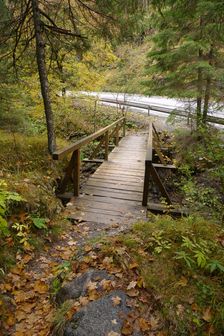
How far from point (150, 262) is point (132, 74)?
70.1 feet

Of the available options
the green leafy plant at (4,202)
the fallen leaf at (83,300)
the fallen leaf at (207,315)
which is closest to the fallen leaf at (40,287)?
the green leafy plant at (4,202)

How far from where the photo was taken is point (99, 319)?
8.05 feet

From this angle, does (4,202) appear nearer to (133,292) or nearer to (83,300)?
(83,300)

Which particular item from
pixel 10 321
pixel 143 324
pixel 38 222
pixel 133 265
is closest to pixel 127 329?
pixel 143 324

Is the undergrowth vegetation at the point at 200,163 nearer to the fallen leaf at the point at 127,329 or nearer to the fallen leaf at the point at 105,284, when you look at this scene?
the fallen leaf at the point at 105,284

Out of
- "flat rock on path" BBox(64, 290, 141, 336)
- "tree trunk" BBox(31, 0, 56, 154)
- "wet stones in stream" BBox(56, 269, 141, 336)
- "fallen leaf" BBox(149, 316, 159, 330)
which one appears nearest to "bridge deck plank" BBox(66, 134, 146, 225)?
"tree trunk" BBox(31, 0, 56, 154)

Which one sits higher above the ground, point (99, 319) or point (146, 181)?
point (146, 181)

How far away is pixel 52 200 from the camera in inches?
200

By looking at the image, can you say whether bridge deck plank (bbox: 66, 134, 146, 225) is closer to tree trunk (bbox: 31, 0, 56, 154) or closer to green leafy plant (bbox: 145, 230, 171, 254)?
tree trunk (bbox: 31, 0, 56, 154)

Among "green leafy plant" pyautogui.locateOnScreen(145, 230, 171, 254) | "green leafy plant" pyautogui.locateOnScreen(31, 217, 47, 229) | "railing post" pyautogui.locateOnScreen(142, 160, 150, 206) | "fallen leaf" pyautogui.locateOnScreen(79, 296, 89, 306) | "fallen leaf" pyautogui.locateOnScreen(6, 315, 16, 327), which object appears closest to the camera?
"fallen leaf" pyautogui.locateOnScreen(79, 296, 89, 306)

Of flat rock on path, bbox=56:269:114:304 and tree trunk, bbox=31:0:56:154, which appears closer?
flat rock on path, bbox=56:269:114:304

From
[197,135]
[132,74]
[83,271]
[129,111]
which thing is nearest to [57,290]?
[83,271]

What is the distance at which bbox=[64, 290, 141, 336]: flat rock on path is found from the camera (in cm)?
237

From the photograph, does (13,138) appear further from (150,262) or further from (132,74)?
(132,74)
